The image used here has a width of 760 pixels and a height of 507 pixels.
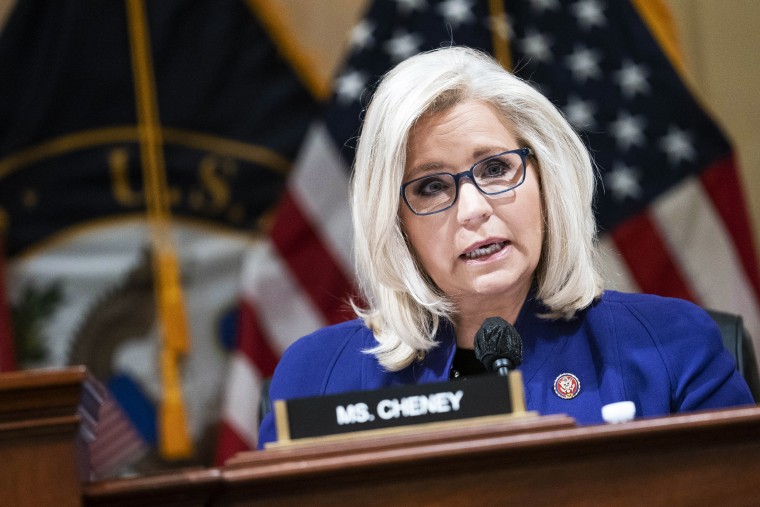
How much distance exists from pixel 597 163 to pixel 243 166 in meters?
1.31

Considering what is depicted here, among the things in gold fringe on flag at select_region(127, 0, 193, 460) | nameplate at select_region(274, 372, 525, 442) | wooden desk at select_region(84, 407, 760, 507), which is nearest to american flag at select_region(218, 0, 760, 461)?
gold fringe on flag at select_region(127, 0, 193, 460)

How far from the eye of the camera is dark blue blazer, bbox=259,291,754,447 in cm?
182

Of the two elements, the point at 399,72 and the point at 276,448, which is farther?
the point at 399,72

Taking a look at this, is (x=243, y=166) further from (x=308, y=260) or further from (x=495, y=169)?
(x=495, y=169)

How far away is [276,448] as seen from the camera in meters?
1.25

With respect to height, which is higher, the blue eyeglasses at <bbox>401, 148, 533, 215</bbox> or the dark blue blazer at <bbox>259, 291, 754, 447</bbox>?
the blue eyeglasses at <bbox>401, 148, 533, 215</bbox>

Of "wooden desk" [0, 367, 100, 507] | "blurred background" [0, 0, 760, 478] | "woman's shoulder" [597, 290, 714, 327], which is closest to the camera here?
"wooden desk" [0, 367, 100, 507]

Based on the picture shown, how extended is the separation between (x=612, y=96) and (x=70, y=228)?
205 cm

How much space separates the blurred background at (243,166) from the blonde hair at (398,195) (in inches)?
62.5

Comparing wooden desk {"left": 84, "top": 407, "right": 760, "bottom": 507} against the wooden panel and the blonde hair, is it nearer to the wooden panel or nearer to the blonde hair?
the wooden panel

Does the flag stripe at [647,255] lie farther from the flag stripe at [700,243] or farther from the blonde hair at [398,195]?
the blonde hair at [398,195]

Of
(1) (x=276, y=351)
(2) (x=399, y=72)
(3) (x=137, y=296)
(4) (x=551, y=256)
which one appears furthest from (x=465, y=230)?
(3) (x=137, y=296)

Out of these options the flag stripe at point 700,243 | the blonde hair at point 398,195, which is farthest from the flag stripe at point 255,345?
the blonde hair at point 398,195

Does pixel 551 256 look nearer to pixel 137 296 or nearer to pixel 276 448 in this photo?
pixel 276 448
